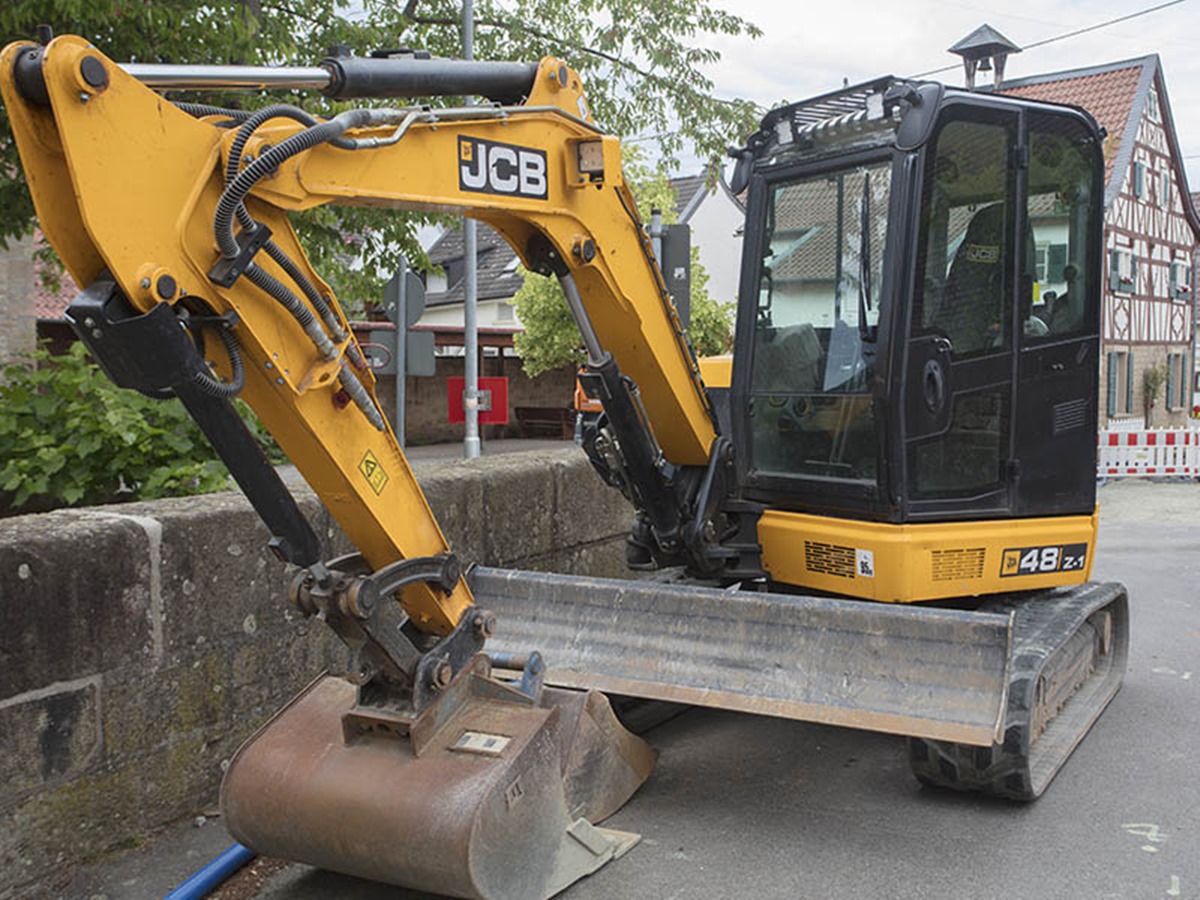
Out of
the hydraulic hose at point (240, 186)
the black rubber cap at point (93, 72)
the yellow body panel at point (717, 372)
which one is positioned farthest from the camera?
the yellow body panel at point (717, 372)

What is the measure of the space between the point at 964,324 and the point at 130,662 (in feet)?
11.5

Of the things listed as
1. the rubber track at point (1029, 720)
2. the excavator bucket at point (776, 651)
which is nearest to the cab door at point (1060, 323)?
the rubber track at point (1029, 720)

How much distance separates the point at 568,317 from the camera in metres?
26.0

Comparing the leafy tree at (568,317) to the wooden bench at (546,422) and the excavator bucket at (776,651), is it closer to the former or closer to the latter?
the wooden bench at (546,422)

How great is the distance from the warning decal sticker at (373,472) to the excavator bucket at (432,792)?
2.29 feet

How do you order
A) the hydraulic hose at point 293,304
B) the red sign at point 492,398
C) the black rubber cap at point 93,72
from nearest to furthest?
the black rubber cap at point 93,72, the hydraulic hose at point 293,304, the red sign at point 492,398

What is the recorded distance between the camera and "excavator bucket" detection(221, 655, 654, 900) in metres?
3.51

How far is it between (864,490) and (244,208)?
287 centimetres

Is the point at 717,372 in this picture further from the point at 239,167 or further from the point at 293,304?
the point at 239,167

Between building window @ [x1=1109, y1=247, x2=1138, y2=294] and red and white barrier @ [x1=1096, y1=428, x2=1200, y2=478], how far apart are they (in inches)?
375

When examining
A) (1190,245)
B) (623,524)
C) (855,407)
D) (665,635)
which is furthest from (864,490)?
(1190,245)

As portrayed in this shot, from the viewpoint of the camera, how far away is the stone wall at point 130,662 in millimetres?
3797

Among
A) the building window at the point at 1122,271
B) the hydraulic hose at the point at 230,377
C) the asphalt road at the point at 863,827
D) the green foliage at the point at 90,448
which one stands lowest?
the asphalt road at the point at 863,827

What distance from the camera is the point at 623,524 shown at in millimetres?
7082
